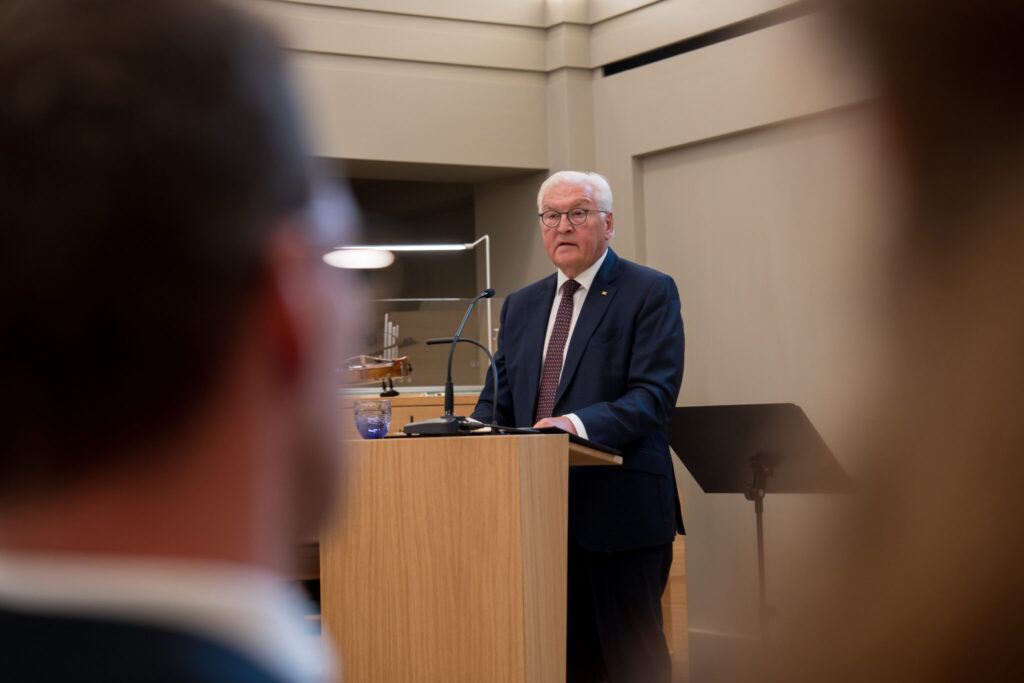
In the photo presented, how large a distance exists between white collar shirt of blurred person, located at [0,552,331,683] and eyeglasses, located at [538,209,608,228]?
3139 millimetres

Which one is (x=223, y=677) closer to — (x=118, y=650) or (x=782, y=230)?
(x=118, y=650)

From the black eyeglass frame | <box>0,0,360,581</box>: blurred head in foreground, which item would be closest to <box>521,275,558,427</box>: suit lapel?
the black eyeglass frame

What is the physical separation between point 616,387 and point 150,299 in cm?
286

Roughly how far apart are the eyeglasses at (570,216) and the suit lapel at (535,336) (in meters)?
0.18

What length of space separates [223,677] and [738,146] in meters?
5.64

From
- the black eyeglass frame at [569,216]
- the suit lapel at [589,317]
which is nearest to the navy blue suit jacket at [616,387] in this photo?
the suit lapel at [589,317]

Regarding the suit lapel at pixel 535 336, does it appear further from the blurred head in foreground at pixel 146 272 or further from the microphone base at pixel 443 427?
the blurred head in foreground at pixel 146 272

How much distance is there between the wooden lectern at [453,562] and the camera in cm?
264

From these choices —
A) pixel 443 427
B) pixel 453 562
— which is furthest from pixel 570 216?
pixel 453 562

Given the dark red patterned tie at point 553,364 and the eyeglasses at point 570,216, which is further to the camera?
the eyeglasses at point 570,216

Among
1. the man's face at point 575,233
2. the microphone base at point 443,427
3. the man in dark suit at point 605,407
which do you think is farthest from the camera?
the man's face at point 575,233

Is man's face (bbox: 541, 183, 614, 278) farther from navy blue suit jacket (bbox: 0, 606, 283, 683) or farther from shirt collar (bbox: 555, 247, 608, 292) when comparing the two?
navy blue suit jacket (bbox: 0, 606, 283, 683)

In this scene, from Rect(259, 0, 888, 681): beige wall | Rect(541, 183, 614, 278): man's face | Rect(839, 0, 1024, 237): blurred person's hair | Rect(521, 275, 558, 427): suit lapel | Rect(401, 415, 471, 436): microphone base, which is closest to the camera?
Rect(839, 0, 1024, 237): blurred person's hair

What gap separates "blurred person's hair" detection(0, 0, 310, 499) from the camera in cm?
37
